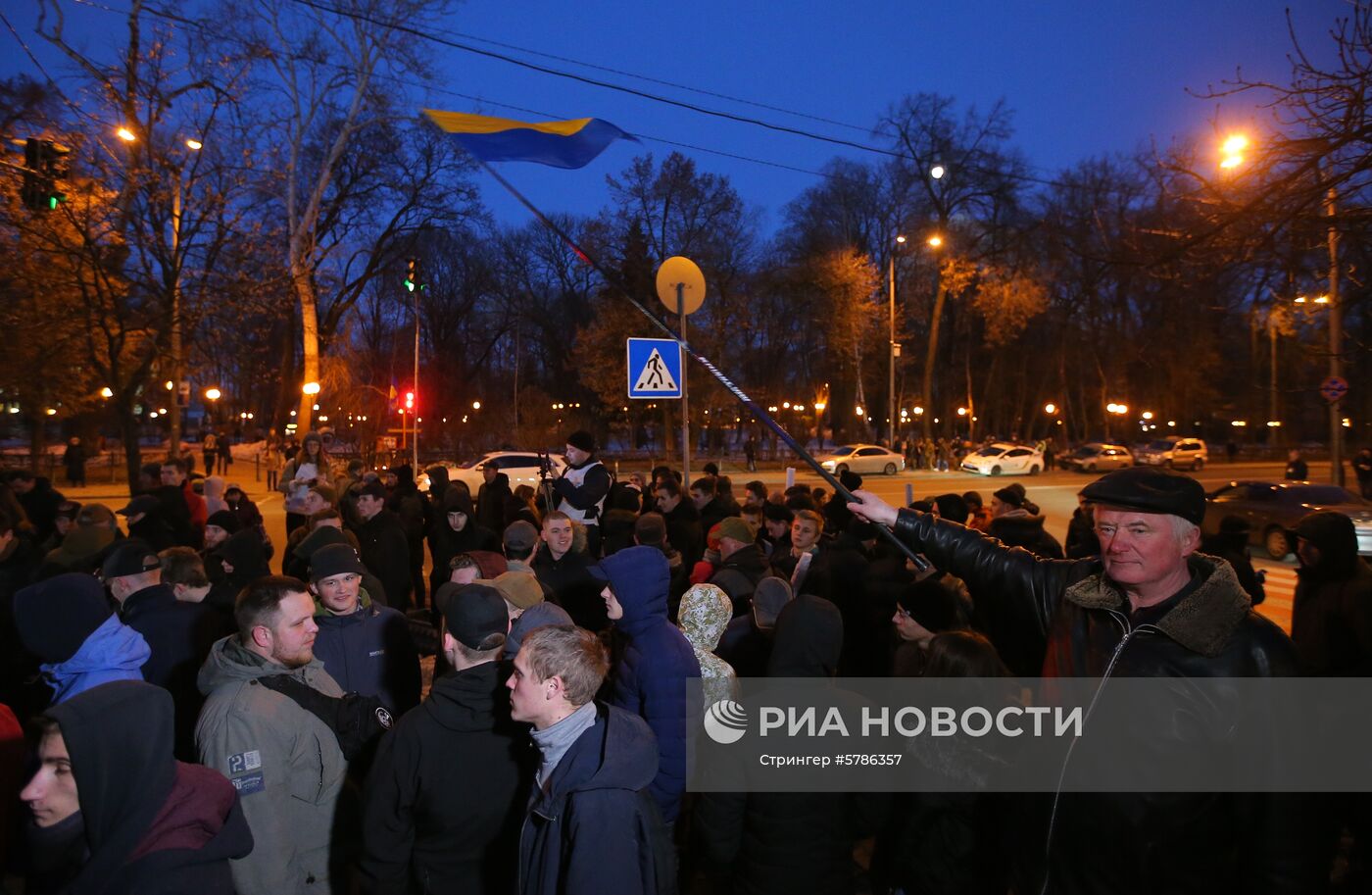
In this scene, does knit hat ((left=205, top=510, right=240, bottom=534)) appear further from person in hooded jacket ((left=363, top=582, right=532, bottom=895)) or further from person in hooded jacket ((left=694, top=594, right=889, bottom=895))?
person in hooded jacket ((left=694, top=594, right=889, bottom=895))

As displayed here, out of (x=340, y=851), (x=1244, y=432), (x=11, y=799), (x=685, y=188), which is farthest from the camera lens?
(x=1244, y=432)

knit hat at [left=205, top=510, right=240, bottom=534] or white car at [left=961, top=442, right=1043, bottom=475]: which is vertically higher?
knit hat at [left=205, top=510, right=240, bottom=534]

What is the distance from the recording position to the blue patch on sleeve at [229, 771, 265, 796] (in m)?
2.82

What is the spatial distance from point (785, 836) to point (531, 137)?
16.7 ft

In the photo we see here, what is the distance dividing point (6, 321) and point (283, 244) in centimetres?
856

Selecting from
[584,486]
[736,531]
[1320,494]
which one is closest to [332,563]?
[736,531]

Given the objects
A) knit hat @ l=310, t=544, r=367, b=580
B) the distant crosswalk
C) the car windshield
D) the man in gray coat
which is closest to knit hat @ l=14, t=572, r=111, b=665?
the man in gray coat

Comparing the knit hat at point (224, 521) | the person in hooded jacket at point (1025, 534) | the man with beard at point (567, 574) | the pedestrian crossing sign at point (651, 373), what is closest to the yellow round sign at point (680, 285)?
the pedestrian crossing sign at point (651, 373)

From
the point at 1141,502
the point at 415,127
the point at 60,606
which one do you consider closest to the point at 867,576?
the point at 1141,502

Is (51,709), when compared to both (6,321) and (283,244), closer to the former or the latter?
(6,321)

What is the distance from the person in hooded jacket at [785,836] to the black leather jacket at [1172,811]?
0.91 metres

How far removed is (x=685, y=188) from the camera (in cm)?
4109

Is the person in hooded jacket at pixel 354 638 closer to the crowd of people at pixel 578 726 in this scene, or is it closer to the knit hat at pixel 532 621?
the crowd of people at pixel 578 726

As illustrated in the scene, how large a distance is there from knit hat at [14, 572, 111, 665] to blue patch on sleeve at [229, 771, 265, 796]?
0.88 meters
